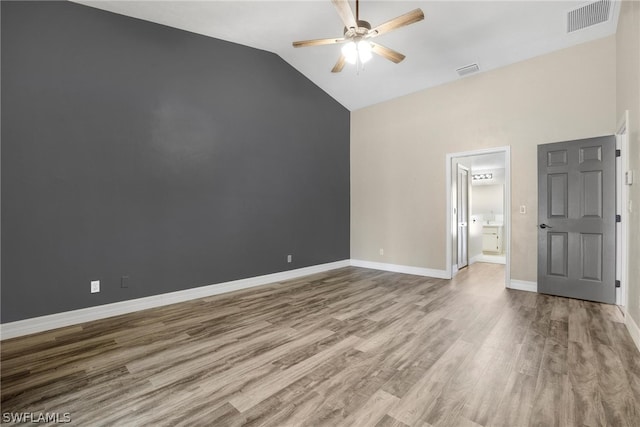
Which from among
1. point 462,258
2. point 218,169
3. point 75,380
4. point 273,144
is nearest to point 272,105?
point 273,144

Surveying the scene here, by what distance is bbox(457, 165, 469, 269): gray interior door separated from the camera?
18.9ft

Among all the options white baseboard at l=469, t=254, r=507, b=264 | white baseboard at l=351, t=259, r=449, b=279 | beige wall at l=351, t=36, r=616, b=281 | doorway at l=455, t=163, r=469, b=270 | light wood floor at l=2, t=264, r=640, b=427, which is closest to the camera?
light wood floor at l=2, t=264, r=640, b=427

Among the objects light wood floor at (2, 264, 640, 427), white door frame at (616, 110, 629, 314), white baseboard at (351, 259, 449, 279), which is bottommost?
light wood floor at (2, 264, 640, 427)

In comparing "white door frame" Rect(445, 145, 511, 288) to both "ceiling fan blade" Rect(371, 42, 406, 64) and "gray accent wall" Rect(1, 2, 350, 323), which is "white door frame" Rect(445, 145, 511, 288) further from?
"gray accent wall" Rect(1, 2, 350, 323)

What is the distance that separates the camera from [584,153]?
12.6 ft

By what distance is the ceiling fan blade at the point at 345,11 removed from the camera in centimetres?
248

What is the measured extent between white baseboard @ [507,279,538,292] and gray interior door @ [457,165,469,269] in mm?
→ 1403

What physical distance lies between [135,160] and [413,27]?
13.4 ft

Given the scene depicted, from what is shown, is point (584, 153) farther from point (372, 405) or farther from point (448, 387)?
point (372, 405)

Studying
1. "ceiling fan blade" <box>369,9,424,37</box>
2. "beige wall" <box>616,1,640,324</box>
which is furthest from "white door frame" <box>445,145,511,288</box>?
"ceiling fan blade" <box>369,9,424,37</box>

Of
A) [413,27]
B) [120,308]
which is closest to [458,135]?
[413,27]

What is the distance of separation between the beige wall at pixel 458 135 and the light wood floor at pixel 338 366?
1811 mm

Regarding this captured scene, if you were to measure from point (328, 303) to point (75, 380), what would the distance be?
258 centimetres

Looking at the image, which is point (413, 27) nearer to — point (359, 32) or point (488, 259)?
point (359, 32)
